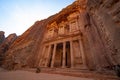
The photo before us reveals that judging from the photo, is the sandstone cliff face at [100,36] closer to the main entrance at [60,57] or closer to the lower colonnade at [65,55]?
the lower colonnade at [65,55]

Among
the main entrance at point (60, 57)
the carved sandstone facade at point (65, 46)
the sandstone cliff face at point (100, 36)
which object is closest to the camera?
the sandstone cliff face at point (100, 36)

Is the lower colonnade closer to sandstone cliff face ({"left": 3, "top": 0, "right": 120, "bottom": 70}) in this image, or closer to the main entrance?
the main entrance

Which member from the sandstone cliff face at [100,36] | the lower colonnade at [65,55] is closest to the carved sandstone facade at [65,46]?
the lower colonnade at [65,55]

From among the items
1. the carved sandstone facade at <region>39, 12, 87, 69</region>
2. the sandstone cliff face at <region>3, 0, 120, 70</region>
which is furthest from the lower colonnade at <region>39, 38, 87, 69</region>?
the sandstone cliff face at <region>3, 0, 120, 70</region>

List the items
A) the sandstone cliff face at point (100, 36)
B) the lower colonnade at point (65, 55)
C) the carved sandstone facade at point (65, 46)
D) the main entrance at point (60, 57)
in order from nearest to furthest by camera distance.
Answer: the sandstone cliff face at point (100, 36)
the lower colonnade at point (65, 55)
the carved sandstone facade at point (65, 46)
the main entrance at point (60, 57)

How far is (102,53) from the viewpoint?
513 centimetres

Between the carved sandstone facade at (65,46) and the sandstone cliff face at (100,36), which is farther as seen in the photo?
the carved sandstone facade at (65,46)

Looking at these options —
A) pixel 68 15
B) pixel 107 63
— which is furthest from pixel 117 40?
pixel 68 15

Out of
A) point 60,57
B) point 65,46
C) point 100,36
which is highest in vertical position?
point 65,46

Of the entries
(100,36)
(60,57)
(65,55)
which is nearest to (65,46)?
(65,55)

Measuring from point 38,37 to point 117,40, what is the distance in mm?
9864

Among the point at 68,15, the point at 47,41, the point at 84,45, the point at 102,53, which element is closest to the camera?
the point at 102,53

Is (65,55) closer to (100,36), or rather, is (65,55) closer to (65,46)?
(65,46)

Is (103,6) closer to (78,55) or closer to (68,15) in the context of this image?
(78,55)
